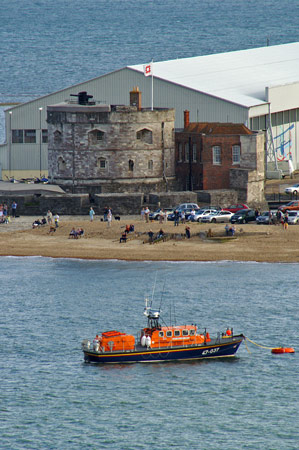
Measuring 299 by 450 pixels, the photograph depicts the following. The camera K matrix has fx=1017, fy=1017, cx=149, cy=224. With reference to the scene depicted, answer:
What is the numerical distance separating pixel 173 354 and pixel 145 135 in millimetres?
50567

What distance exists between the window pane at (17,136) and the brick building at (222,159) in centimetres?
2139

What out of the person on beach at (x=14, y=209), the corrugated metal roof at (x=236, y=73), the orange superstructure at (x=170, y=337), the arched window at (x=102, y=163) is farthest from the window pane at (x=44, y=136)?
the orange superstructure at (x=170, y=337)

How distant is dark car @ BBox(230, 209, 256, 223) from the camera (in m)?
103

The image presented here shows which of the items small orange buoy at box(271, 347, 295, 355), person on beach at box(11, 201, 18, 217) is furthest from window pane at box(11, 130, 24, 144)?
small orange buoy at box(271, 347, 295, 355)

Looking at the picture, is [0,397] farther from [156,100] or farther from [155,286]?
[156,100]

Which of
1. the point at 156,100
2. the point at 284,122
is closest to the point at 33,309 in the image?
the point at 156,100

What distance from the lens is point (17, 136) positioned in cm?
12769

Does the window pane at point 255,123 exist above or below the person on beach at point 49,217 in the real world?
above

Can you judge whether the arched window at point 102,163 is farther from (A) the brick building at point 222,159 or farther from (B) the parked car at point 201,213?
(B) the parked car at point 201,213

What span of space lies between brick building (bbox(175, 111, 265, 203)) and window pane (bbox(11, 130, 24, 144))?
70.2ft

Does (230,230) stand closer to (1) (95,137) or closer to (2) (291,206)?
(2) (291,206)

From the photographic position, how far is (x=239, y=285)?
85.2 metres

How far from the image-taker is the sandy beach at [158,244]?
93812 millimetres

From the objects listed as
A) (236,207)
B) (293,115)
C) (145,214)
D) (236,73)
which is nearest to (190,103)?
(236,73)
